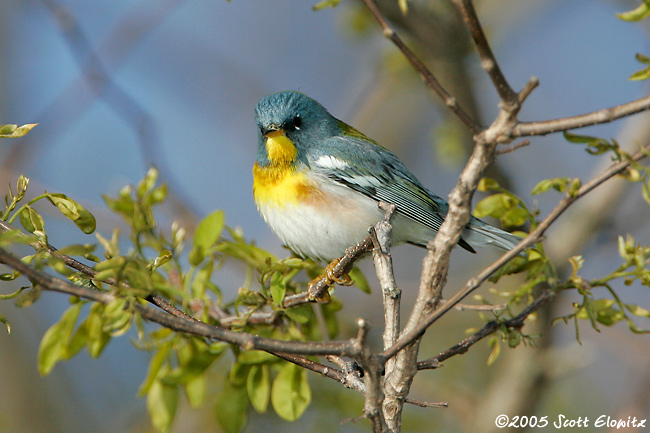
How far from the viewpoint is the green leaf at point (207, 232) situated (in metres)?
2.41

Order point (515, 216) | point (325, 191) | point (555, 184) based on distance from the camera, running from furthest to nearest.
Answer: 1. point (325, 191)
2. point (515, 216)
3. point (555, 184)

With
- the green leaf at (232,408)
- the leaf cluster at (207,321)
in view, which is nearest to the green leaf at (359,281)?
the leaf cluster at (207,321)

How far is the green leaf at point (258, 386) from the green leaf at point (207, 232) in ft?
1.79

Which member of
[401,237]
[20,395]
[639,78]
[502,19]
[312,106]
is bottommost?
[20,395]

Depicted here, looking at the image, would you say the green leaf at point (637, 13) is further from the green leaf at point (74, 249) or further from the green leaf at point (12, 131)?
the green leaf at point (12, 131)

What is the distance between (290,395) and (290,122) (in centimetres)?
175

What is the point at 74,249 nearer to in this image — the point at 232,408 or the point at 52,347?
the point at 52,347

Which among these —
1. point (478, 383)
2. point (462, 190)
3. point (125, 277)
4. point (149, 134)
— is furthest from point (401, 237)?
→ point (478, 383)

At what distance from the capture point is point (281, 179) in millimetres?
3457

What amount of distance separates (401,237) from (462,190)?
6.18 ft

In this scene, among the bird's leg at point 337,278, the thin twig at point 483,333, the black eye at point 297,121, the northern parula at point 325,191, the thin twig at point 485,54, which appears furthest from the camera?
the black eye at point 297,121

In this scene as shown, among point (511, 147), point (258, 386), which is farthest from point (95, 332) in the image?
point (511, 147)

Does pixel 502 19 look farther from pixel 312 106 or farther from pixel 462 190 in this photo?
pixel 462 190

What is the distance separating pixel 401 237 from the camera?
3.58 m
